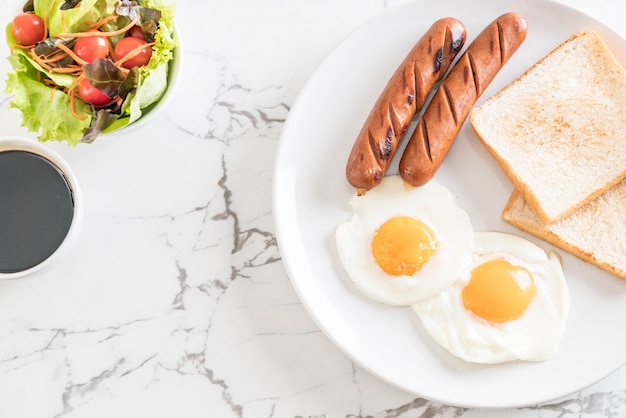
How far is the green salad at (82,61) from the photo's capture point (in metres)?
2.16

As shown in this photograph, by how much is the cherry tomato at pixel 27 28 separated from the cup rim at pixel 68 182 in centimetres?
36

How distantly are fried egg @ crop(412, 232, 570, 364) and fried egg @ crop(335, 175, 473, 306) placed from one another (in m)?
0.07

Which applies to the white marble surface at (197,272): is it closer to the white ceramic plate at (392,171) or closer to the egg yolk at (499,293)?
the white ceramic plate at (392,171)

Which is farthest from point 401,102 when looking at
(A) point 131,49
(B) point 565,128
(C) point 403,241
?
(A) point 131,49

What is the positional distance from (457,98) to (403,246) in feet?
1.86

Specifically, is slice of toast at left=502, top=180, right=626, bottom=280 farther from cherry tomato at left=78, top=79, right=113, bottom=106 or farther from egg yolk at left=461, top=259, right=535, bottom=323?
cherry tomato at left=78, top=79, right=113, bottom=106

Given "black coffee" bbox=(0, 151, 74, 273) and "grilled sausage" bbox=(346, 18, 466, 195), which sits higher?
"grilled sausage" bbox=(346, 18, 466, 195)

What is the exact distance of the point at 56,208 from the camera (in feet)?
7.88

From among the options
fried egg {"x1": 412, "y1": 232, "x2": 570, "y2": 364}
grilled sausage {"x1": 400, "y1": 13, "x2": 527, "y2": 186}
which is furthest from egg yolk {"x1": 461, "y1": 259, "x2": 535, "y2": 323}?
grilled sausage {"x1": 400, "y1": 13, "x2": 527, "y2": 186}

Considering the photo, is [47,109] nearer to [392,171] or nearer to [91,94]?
[91,94]

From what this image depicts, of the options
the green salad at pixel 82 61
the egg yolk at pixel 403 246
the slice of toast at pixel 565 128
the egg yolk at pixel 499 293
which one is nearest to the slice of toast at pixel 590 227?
the slice of toast at pixel 565 128

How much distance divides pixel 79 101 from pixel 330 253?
1053 millimetres

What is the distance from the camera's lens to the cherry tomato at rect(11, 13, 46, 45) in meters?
2.19

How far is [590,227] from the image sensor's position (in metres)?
2.44
